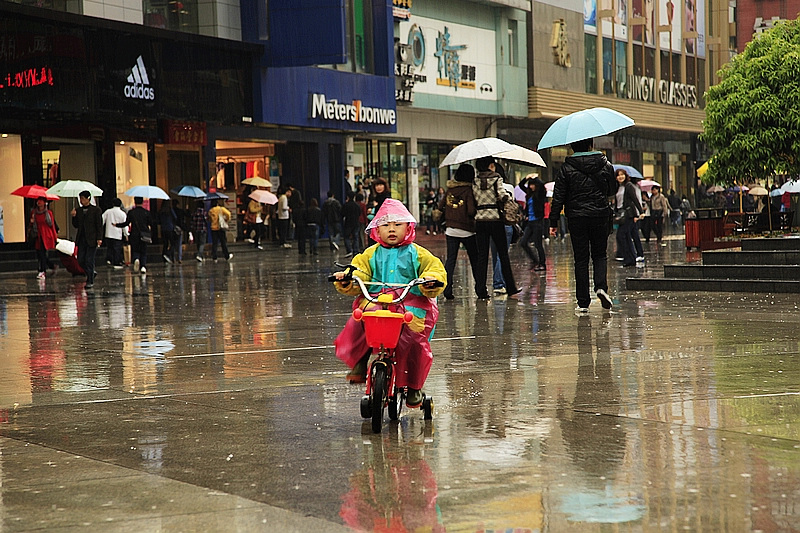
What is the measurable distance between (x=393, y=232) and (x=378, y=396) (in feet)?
3.28

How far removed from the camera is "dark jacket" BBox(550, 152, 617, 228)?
1359 cm

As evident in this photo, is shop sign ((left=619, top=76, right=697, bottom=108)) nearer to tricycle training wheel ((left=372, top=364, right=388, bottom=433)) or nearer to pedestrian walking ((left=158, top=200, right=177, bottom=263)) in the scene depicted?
pedestrian walking ((left=158, top=200, right=177, bottom=263))

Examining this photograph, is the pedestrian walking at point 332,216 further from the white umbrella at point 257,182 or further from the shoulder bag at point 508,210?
the shoulder bag at point 508,210

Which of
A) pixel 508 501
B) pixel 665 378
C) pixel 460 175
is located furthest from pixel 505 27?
pixel 508 501

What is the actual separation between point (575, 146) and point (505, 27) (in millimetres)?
41105

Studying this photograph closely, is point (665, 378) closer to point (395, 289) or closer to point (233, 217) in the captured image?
point (395, 289)

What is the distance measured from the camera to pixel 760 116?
20406 millimetres

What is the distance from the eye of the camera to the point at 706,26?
244 ft

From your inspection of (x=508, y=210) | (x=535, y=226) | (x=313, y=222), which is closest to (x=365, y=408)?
(x=508, y=210)

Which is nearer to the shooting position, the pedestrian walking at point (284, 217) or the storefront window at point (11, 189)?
the storefront window at point (11, 189)

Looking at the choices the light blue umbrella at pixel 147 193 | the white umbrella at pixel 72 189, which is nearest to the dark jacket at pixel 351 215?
the light blue umbrella at pixel 147 193

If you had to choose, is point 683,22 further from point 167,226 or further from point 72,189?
point 72,189

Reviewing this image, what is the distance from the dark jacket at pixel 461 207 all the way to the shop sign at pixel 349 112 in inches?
992

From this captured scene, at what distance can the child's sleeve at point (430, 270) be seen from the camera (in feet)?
22.6
